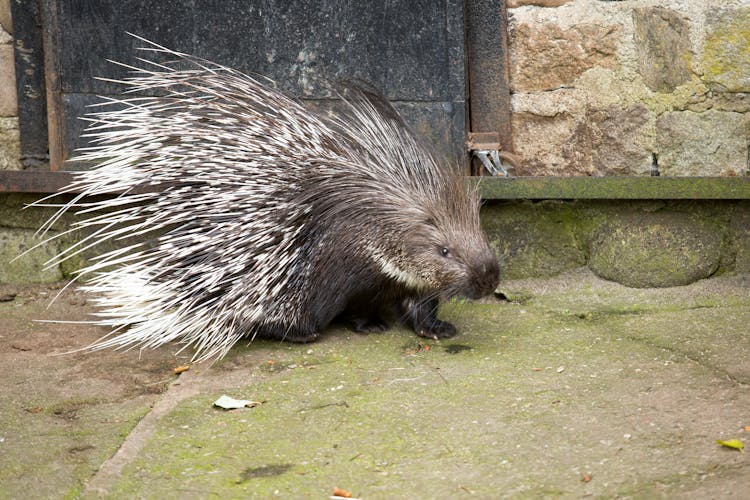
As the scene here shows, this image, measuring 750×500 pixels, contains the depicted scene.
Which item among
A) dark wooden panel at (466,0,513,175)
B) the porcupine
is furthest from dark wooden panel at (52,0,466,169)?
the porcupine

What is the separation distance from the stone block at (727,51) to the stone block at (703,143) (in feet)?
0.37

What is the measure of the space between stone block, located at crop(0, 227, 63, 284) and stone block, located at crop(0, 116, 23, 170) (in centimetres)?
26

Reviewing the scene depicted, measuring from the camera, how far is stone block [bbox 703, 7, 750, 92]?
2982 millimetres

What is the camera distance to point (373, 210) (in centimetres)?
252

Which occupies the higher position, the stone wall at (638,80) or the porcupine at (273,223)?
the stone wall at (638,80)

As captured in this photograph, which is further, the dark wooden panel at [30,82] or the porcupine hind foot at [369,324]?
the dark wooden panel at [30,82]

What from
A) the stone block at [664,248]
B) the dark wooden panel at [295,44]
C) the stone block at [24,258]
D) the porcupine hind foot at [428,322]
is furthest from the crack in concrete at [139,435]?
the stone block at [664,248]

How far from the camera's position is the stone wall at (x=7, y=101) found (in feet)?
10.0

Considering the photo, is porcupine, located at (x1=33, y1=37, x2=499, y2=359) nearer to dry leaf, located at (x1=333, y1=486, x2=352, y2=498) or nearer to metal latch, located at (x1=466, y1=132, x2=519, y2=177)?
metal latch, located at (x1=466, y1=132, x2=519, y2=177)

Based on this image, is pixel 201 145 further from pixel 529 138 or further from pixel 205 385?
pixel 529 138

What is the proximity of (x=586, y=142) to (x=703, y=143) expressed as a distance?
43 cm

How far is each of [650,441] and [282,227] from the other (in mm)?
1249

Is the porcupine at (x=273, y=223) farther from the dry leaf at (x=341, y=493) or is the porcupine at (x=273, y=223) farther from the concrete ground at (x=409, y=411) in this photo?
the dry leaf at (x=341, y=493)

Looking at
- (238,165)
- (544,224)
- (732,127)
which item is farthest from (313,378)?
(732,127)
